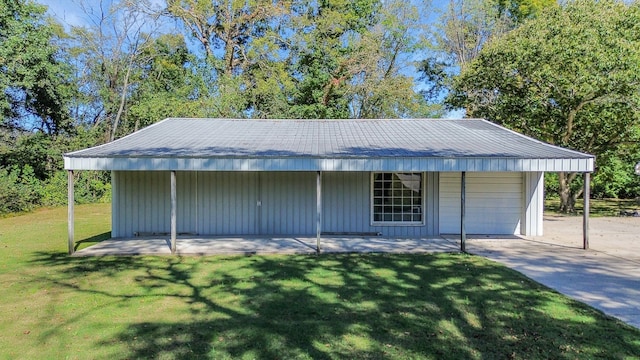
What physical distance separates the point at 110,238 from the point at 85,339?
6.73 m

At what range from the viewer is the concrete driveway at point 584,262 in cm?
512

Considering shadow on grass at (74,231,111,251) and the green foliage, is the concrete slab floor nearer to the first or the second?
shadow on grass at (74,231,111,251)

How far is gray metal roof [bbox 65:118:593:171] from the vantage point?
7.94 meters

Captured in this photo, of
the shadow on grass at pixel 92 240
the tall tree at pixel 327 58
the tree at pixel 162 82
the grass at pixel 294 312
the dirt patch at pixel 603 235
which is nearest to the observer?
the grass at pixel 294 312

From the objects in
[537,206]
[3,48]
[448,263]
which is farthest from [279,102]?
[448,263]

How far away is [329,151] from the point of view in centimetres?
852

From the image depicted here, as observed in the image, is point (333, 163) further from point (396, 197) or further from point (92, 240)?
point (92, 240)

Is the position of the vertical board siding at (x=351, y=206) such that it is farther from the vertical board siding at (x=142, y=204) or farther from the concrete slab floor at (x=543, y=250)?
the vertical board siding at (x=142, y=204)

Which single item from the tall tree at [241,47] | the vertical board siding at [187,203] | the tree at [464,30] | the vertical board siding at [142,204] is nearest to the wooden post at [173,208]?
the vertical board siding at [187,203]

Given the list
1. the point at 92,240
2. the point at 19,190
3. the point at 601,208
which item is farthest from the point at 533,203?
Result: the point at 19,190

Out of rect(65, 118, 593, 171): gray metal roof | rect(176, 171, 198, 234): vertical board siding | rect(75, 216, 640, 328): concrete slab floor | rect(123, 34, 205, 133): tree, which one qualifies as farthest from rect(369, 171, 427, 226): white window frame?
rect(123, 34, 205, 133): tree

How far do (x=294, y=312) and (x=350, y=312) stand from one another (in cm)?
65

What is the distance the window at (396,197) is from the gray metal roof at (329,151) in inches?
37.6

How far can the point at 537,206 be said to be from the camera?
33.3ft
